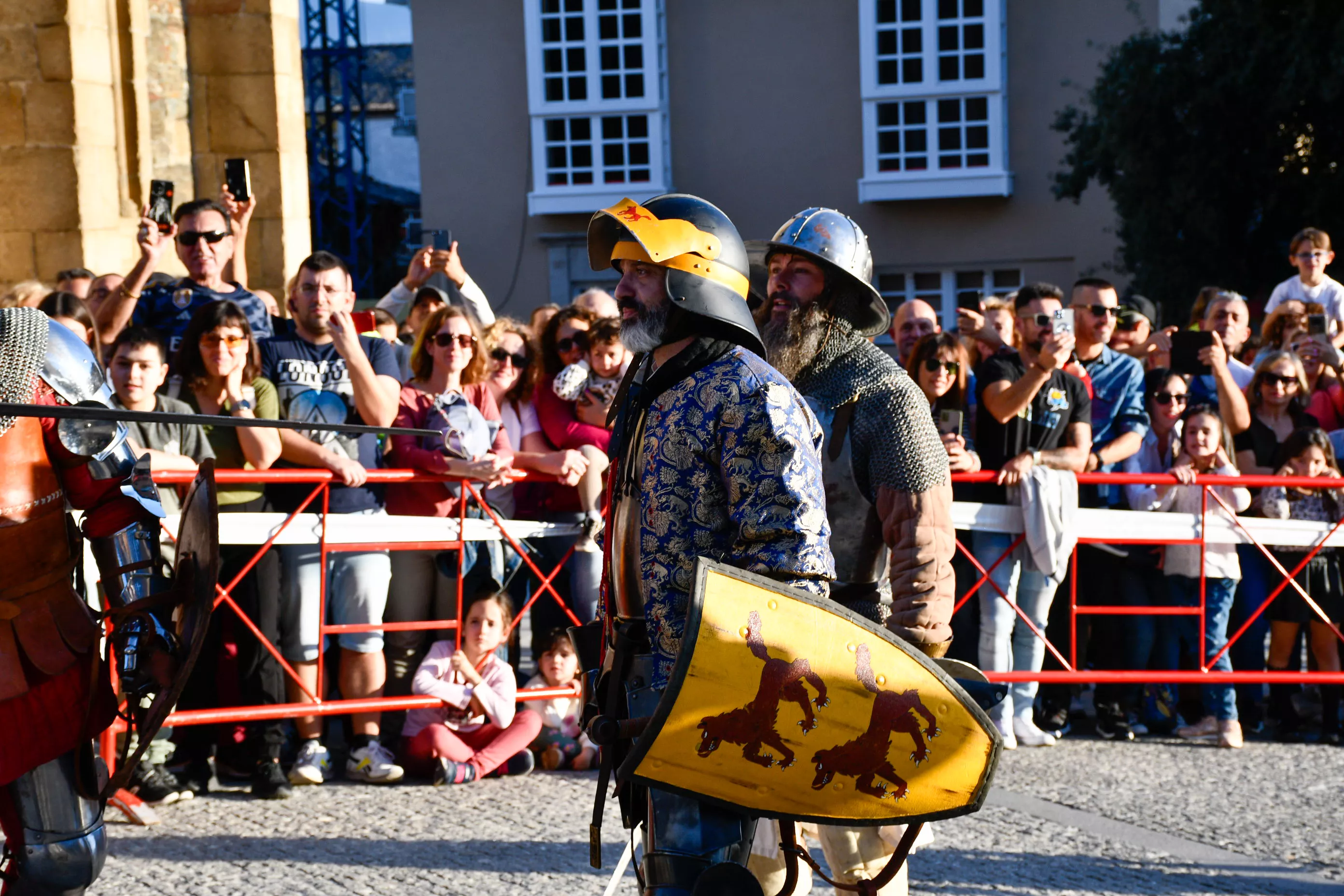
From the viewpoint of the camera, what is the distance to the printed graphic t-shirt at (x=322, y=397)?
5887 millimetres

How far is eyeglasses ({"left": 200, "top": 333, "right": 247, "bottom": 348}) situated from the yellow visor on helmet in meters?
2.79

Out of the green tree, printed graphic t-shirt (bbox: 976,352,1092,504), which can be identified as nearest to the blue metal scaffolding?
the green tree

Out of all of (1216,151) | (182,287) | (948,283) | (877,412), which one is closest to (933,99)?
(948,283)

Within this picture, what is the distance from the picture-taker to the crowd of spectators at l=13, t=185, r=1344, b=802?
578 cm

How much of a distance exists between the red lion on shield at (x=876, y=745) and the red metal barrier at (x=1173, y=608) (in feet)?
11.2

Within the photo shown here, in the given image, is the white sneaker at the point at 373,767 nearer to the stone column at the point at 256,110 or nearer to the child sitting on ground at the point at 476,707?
the child sitting on ground at the point at 476,707

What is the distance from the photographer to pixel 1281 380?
721 centimetres

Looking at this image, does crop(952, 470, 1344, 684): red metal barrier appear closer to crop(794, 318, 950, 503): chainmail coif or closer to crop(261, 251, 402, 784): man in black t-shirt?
crop(261, 251, 402, 784): man in black t-shirt

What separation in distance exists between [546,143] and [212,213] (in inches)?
700

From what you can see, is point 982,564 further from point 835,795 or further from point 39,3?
point 39,3

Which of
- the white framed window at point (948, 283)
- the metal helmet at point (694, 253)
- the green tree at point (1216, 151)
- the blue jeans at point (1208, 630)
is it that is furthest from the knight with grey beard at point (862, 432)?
the white framed window at point (948, 283)

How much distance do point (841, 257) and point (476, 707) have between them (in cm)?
275

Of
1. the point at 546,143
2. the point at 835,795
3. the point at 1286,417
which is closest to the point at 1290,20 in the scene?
the point at 546,143

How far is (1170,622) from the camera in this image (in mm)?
6738
